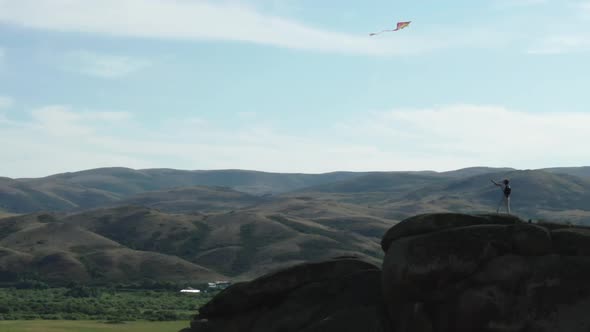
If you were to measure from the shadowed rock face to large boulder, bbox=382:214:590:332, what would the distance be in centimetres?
4

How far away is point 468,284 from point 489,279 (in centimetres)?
84

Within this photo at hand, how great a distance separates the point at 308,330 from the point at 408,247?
5.64 metres

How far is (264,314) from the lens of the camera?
39938mm

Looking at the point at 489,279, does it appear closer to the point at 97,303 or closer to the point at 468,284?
the point at 468,284

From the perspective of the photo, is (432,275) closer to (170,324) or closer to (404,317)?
(404,317)

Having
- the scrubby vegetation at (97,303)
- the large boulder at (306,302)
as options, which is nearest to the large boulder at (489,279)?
the large boulder at (306,302)

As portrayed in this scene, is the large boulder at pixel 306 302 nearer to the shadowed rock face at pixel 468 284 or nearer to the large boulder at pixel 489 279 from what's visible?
the shadowed rock face at pixel 468 284

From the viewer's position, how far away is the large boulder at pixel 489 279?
3197 cm

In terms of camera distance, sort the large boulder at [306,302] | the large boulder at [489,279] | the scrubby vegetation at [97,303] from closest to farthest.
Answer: the large boulder at [489,279]
the large boulder at [306,302]
the scrubby vegetation at [97,303]

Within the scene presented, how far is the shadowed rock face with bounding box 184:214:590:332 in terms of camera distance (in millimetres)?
32062

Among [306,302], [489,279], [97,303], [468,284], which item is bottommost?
[97,303]

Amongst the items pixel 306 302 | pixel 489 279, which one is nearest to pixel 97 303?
pixel 306 302

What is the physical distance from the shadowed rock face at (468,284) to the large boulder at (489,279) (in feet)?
0.12

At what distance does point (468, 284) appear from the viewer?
33.3 metres
